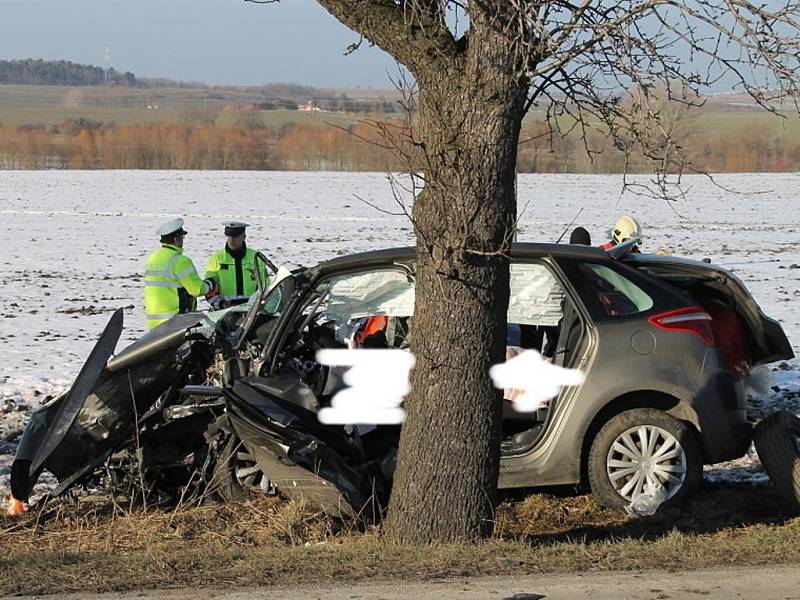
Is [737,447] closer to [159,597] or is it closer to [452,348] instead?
[452,348]

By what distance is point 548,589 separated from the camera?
207 inches

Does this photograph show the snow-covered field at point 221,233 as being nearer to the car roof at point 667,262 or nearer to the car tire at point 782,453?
the car roof at point 667,262

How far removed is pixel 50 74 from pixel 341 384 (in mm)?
169280

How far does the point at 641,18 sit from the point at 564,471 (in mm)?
2904

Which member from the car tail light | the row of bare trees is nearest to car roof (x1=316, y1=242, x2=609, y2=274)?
the car tail light

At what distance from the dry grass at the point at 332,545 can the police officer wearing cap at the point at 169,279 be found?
134 inches

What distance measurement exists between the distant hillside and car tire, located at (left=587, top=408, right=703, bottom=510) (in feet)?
537

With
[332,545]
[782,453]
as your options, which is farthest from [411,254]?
[782,453]

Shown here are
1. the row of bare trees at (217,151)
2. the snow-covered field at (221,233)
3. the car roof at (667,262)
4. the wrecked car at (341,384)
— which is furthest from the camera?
the row of bare trees at (217,151)

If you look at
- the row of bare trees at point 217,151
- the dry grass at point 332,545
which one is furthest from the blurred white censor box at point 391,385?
the row of bare trees at point 217,151

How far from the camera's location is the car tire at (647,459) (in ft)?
23.5

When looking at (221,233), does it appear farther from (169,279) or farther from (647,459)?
(647,459)

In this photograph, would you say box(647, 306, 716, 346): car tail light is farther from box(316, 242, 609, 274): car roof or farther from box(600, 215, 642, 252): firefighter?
box(600, 215, 642, 252): firefighter

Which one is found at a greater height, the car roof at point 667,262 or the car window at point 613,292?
the car roof at point 667,262
